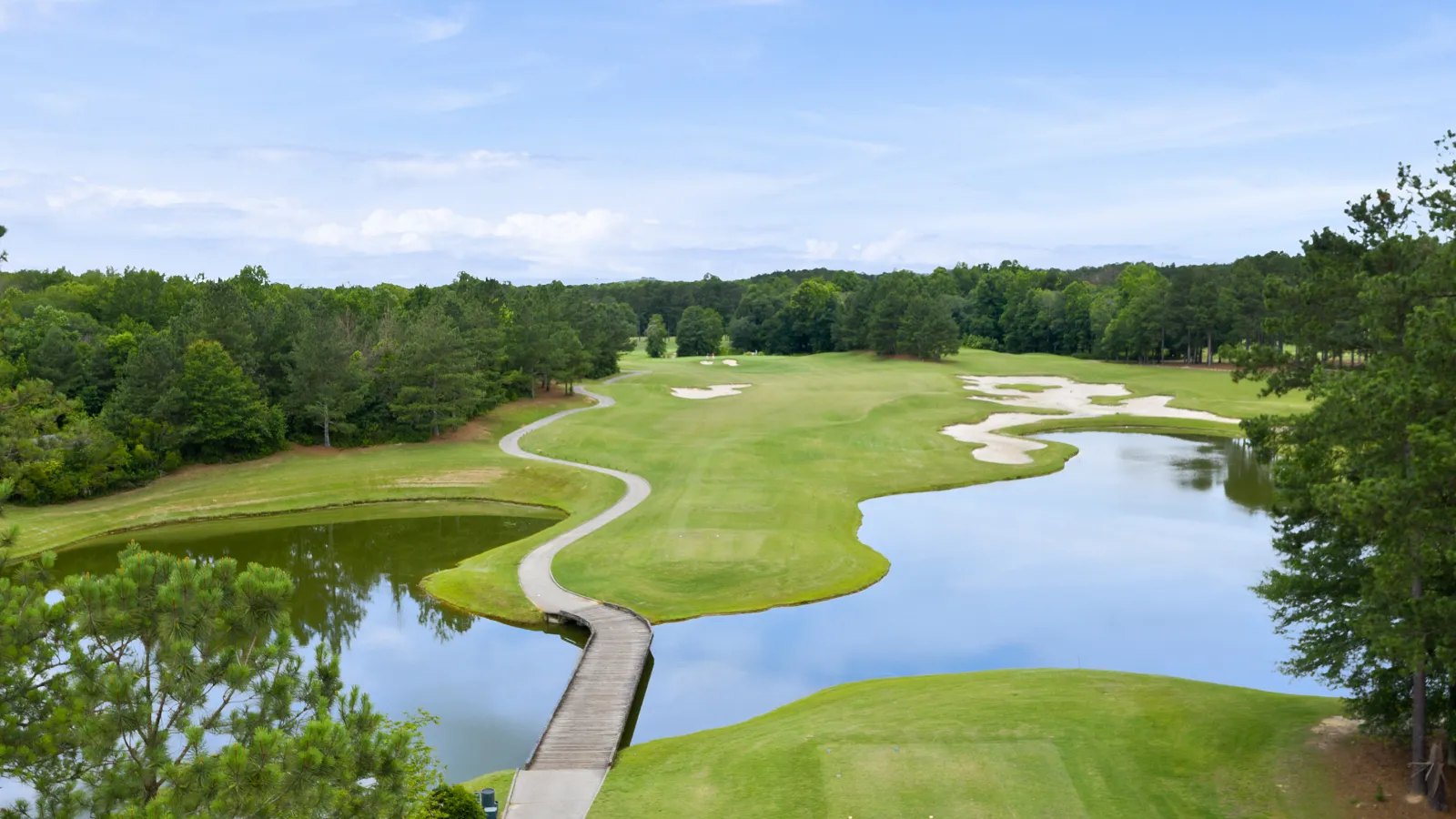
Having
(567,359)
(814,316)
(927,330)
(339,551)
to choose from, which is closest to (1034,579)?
(339,551)

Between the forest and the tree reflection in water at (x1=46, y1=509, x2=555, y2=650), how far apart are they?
5.37m

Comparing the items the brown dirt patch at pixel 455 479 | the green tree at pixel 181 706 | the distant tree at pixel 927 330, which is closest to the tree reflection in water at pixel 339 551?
the brown dirt patch at pixel 455 479

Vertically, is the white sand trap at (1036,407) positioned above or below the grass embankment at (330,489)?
above

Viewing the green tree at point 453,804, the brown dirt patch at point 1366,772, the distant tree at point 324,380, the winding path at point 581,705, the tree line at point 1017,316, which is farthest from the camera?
the tree line at point 1017,316

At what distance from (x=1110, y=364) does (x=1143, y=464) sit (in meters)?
46.1

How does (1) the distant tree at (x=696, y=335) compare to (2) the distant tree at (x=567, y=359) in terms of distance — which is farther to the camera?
(1) the distant tree at (x=696, y=335)

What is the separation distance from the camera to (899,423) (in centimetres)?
6184

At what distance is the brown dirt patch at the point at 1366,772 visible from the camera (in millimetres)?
14531

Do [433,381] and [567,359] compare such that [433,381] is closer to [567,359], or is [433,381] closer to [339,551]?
[567,359]

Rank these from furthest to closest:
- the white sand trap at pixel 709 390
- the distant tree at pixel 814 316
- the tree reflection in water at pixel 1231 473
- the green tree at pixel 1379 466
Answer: the distant tree at pixel 814 316, the white sand trap at pixel 709 390, the tree reflection in water at pixel 1231 473, the green tree at pixel 1379 466

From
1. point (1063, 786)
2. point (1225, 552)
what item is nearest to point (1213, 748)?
point (1063, 786)

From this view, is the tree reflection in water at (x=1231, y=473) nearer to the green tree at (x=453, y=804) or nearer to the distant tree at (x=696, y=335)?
the green tree at (x=453, y=804)

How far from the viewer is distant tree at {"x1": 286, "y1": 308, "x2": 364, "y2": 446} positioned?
175 feet

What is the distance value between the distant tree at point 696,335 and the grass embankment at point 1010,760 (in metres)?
111
